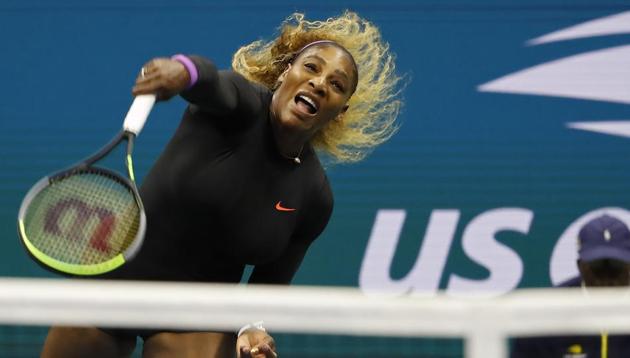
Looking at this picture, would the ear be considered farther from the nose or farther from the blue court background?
the blue court background

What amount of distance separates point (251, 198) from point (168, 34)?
2018 millimetres

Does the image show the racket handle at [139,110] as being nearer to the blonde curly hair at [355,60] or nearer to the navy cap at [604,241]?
the blonde curly hair at [355,60]

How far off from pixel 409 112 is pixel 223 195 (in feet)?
6.64

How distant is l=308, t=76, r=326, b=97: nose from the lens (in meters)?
3.48

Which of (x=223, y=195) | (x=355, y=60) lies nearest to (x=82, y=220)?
(x=223, y=195)

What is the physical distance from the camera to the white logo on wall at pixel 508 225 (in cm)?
525

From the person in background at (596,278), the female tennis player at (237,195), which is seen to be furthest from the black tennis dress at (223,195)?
the person in background at (596,278)

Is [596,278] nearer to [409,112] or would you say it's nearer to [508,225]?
[508,225]

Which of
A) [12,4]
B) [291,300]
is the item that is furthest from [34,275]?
[291,300]

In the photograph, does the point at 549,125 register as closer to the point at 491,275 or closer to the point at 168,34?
the point at 491,275

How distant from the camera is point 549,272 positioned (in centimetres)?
528

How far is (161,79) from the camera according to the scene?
9.88 ft

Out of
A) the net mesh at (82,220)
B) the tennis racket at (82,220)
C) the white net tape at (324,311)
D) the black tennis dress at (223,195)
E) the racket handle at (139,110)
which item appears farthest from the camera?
the black tennis dress at (223,195)

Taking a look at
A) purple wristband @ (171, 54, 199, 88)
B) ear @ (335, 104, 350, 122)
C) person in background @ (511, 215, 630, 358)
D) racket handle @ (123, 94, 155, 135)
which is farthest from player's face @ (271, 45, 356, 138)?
person in background @ (511, 215, 630, 358)
